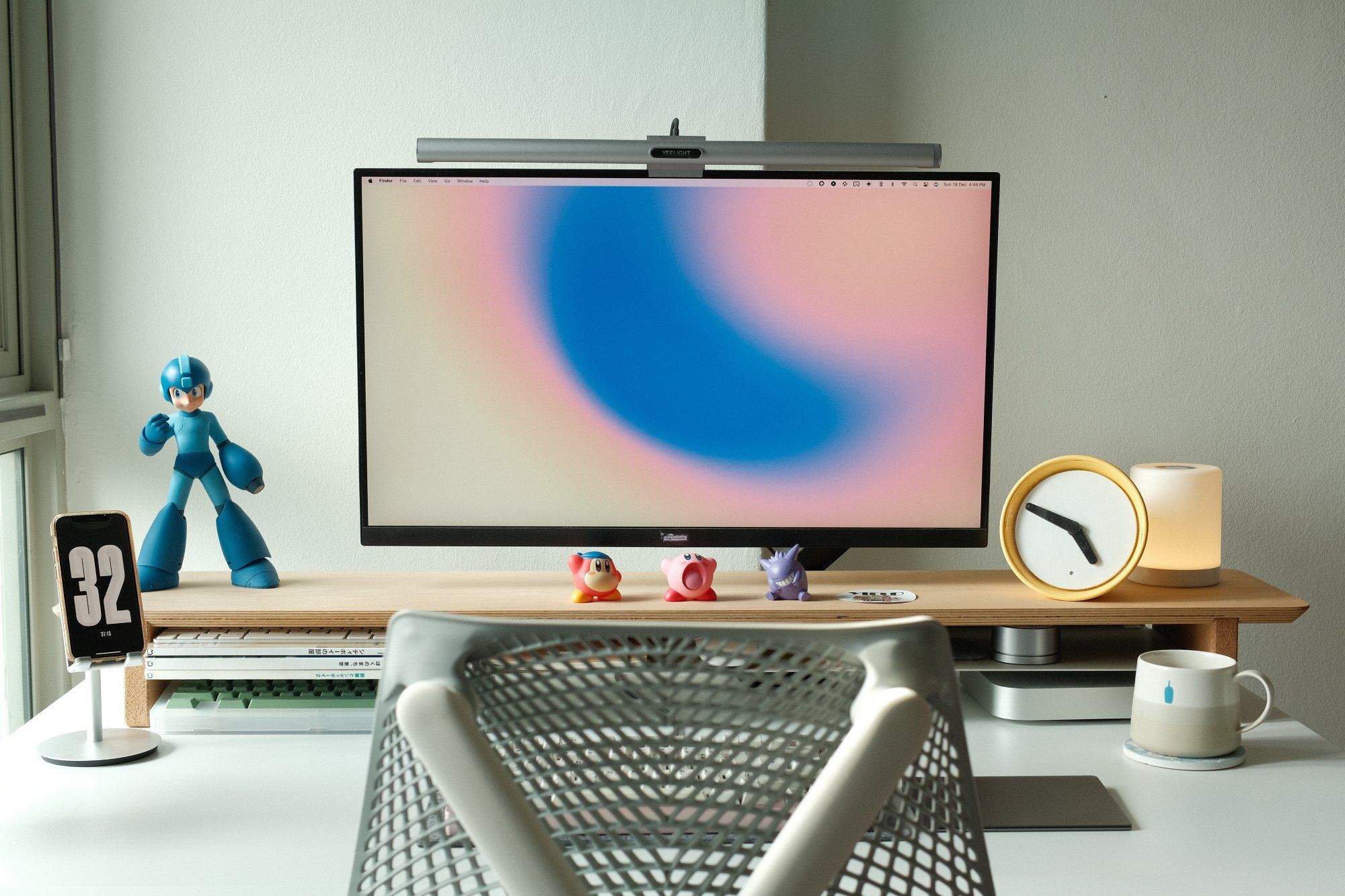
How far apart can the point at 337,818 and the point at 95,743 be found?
0.32 metres

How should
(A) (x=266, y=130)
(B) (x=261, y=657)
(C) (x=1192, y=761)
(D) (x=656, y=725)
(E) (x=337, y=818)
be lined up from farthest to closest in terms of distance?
(A) (x=266, y=130) → (B) (x=261, y=657) → (C) (x=1192, y=761) → (E) (x=337, y=818) → (D) (x=656, y=725)

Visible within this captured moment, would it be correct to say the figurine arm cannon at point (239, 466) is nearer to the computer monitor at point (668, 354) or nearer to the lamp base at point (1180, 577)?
the computer monitor at point (668, 354)

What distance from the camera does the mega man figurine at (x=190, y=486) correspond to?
→ 4.18 feet

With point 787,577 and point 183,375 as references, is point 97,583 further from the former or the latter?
point 787,577

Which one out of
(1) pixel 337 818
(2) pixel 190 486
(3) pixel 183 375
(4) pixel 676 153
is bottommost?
(1) pixel 337 818

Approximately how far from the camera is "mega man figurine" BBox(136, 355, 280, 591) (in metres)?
1.27

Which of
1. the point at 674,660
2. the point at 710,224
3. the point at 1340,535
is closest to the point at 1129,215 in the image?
the point at 1340,535

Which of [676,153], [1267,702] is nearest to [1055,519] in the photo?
[1267,702]

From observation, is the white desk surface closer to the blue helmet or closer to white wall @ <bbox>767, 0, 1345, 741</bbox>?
the blue helmet

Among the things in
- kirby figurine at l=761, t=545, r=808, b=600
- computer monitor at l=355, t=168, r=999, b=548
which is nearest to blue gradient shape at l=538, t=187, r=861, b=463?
computer monitor at l=355, t=168, r=999, b=548

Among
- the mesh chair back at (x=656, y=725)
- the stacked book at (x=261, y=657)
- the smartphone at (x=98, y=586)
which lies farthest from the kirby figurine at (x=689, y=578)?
the mesh chair back at (x=656, y=725)

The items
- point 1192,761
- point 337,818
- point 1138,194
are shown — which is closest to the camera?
point 337,818

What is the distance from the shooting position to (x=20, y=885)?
2.69ft

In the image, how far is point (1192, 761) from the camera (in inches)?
42.5
